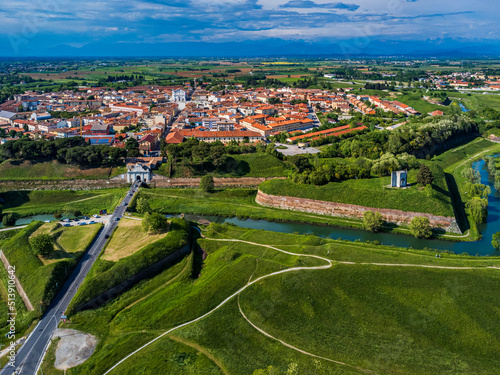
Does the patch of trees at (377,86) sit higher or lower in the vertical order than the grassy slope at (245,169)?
higher

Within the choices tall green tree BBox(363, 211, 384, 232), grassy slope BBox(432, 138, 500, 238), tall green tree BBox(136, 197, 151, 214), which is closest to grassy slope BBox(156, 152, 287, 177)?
tall green tree BBox(136, 197, 151, 214)

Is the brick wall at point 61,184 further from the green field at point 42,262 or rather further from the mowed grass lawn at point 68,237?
the mowed grass lawn at point 68,237

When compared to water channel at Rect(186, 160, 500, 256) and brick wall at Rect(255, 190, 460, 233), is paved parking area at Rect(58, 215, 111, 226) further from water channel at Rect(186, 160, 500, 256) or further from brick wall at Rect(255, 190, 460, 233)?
brick wall at Rect(255, 190, 460, 233)

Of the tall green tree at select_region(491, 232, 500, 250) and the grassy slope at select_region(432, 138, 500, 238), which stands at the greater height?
the grassy slope at select_region(432, 138, 500, 238)

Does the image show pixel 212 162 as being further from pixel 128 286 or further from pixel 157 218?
pixel 128 286

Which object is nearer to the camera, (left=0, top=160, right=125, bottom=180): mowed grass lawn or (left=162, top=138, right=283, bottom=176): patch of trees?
(left=0, top=160, right=125, bottom=180): mowed grass lawn

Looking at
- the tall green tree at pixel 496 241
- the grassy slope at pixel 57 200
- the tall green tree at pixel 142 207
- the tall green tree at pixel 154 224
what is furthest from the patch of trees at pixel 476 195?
the grassy slope at pixel 57 200

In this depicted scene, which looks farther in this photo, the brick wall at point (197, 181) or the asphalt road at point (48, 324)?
the brick wall at point (197, 181)
